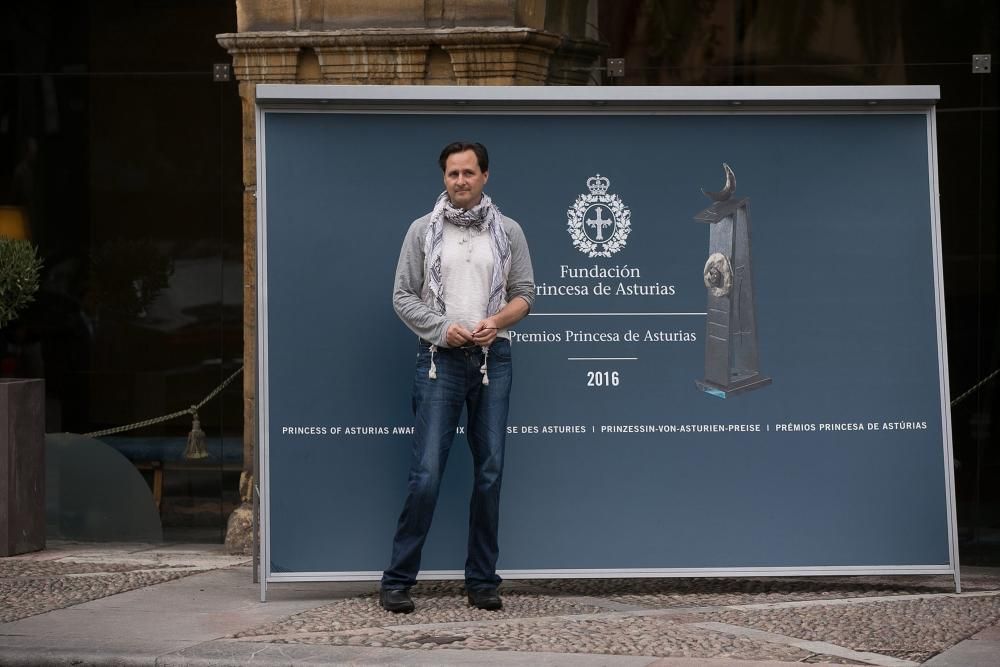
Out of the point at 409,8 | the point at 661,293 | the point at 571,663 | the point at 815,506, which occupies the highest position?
the point at 409,8

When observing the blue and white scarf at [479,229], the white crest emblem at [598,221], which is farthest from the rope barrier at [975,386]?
the blue and white scarf at [479,229]

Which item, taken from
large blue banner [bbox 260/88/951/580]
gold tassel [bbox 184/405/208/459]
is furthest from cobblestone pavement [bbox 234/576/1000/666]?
gold tassel [bbox 184/405/208/459]

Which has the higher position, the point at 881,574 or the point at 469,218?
the point at 469,218

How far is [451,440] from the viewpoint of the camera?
7.33 m

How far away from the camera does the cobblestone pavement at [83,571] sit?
7.82m

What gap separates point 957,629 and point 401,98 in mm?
3254

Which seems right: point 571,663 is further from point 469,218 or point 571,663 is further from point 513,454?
point 469,218

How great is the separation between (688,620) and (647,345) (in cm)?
124

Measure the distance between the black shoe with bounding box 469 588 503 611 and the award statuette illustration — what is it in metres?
1.31

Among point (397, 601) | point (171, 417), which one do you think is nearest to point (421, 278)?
point (397, 601)

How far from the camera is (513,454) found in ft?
24.9

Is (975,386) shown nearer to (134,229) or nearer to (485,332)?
(485,332)

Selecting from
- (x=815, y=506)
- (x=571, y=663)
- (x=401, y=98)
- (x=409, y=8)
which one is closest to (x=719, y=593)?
(x=815, y=506)

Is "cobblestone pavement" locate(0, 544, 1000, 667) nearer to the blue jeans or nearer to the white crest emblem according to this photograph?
the blue jeans
